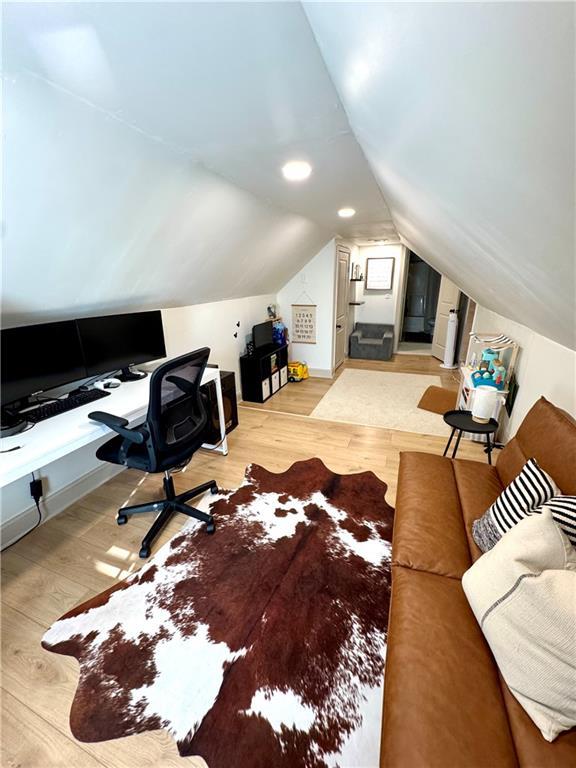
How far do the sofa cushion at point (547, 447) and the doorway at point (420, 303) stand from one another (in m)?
5.91

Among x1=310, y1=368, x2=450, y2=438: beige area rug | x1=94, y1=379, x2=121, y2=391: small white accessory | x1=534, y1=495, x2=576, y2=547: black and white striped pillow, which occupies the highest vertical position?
x1=94, y1=379, x2=121, y2=391: small white accessory

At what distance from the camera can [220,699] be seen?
120cm

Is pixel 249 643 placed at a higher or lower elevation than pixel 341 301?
lower

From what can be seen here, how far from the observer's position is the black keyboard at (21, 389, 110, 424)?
5.74 feet

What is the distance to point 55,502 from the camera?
6.97 feet

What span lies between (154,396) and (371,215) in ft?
9.38

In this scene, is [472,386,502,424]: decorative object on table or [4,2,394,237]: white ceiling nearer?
[4,2,394,237]: white ceiling

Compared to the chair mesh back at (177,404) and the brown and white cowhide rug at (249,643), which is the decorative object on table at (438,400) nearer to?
the brown and white cowhide rug at (249,643)

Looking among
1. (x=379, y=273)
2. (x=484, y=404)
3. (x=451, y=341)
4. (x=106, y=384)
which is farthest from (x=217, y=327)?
(x=451, y=341)

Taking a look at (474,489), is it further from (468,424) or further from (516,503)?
(468,424)

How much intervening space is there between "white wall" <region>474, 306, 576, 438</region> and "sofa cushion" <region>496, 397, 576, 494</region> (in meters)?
0.25

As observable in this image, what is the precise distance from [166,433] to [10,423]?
77 centimetres

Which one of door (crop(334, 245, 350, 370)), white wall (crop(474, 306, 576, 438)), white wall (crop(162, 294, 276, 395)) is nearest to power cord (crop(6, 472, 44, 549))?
white wall (crop(162, 294, 276, 395))

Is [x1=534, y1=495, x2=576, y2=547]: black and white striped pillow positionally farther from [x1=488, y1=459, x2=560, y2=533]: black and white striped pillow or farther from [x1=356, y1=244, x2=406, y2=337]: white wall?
[x1=356, y1=244, x2=406, y2=337]: white wall
